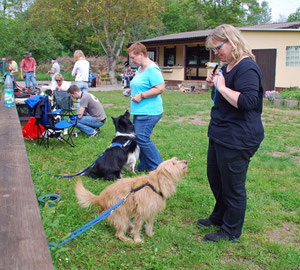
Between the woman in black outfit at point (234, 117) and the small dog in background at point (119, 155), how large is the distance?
6.41 ft

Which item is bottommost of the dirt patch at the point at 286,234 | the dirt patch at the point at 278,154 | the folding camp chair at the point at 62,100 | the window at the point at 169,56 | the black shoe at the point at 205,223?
the dirt patch at the point at 286,234

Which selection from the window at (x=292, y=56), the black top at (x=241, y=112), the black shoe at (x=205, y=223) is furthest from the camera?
the window at (x=292, y=56)

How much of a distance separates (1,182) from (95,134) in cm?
493

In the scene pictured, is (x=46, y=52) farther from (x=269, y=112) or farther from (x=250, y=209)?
(x=250, y=209)

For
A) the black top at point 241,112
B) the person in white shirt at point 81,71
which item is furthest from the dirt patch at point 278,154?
the person in white shirt at point 81,71

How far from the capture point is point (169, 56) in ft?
86.8

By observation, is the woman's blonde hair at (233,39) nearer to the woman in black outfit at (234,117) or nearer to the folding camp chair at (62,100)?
the woman in black outfit at (234,117)

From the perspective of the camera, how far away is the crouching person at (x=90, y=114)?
713cm

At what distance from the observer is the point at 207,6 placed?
1666 inches

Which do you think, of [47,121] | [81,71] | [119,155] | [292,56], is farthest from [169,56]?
[119,155]

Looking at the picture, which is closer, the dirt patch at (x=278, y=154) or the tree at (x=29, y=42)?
the dirt patch at (x=278, y=154)

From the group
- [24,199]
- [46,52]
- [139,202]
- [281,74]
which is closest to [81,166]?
[139,202]

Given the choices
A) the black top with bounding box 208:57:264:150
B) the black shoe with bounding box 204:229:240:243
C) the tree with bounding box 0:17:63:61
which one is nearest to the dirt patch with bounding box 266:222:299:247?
the black shoe with bounding box 204:229:240:243

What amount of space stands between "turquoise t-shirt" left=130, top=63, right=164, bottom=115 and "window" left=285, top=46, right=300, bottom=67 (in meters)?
13.6
